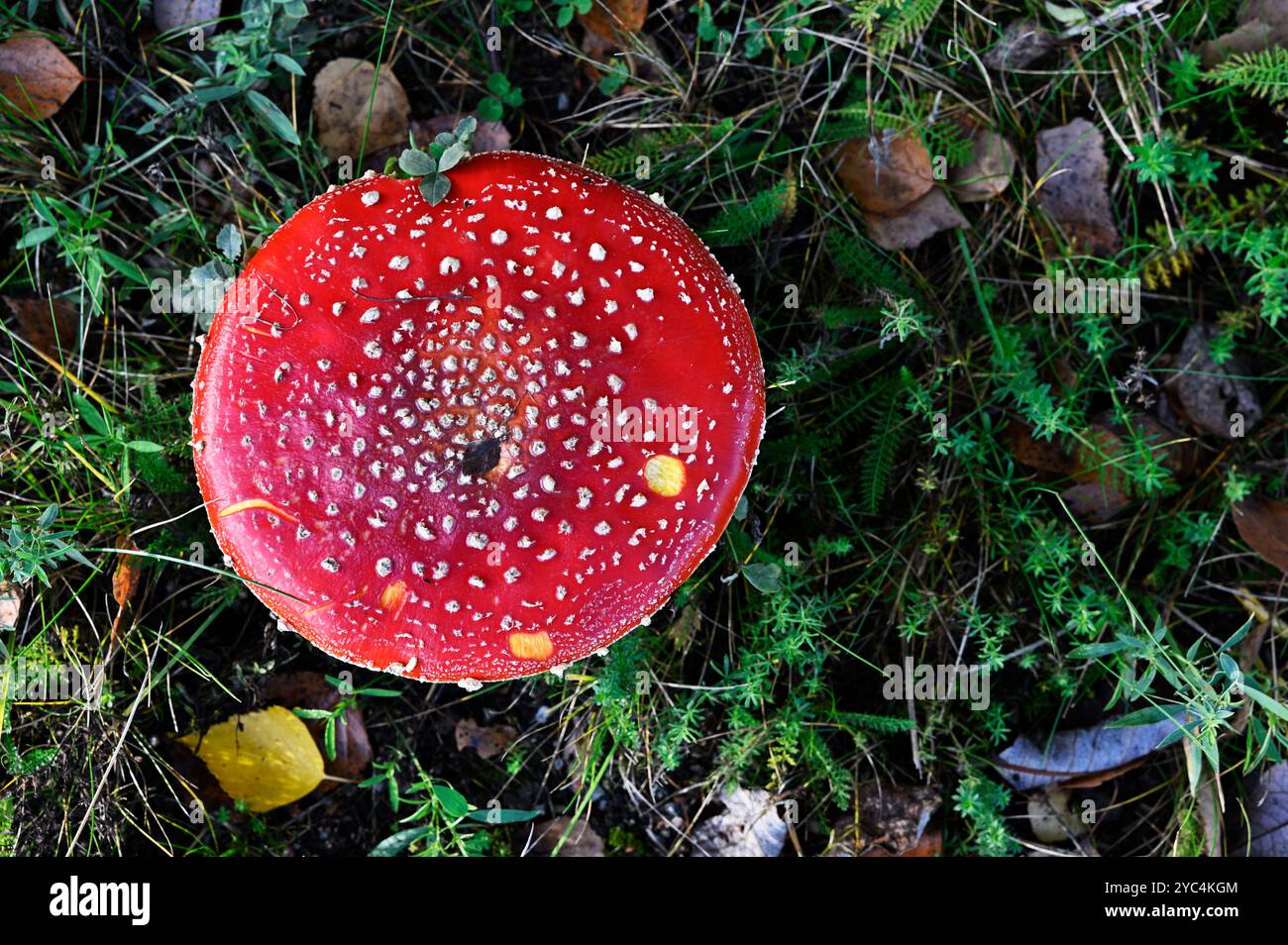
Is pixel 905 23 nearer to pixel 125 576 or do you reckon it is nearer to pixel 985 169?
pixel 985 169

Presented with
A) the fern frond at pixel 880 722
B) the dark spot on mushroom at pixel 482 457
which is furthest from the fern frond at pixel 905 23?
the fern frond at pixel 880 722

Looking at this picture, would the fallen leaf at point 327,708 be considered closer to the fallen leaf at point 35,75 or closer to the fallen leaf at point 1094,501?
the fallen leaf at point 35,75

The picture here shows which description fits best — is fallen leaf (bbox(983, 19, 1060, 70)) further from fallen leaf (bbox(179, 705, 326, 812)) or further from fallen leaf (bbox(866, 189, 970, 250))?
fallen leaf (bbox(179, 705, 326, 812))

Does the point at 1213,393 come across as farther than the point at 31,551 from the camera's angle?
Yes

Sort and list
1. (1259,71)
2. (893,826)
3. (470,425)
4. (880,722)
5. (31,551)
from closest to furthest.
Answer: (470,425) → (31,551) → (1259,71) → (880,722) → (893,826)

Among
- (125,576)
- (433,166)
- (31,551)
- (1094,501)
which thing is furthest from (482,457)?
(1094,501)

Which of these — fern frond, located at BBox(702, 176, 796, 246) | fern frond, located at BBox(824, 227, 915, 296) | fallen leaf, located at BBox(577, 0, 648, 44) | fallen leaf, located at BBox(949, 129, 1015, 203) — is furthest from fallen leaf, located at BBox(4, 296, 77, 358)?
fallen leaf, located at BBox(949, 129, 1015, 203)
